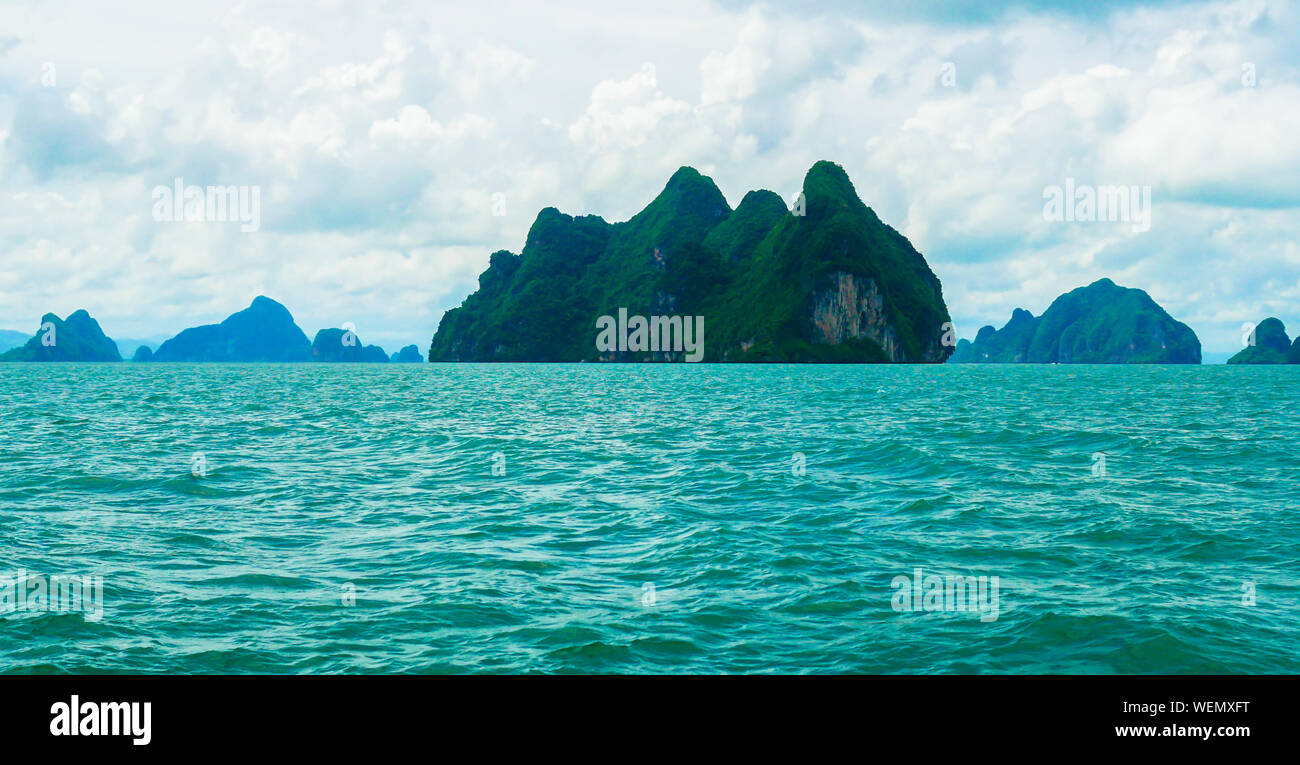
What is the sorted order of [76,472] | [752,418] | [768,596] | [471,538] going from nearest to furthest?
1. [768,596]
2. [471,538]
3. [76,472]
4. [752,418]

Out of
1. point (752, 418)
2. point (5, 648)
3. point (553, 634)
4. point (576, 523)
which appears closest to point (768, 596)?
point (553, 634)

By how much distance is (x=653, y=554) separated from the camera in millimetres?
16531

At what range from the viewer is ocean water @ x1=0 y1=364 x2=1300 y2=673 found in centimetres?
1124

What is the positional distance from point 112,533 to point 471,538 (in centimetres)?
762

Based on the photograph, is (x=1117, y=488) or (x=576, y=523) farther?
(x=1117, y=488)

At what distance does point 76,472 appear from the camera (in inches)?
1068

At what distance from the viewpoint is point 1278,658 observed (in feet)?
36.5

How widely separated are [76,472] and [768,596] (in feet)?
78.5

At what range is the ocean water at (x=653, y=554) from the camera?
11.2 meters

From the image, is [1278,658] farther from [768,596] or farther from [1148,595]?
[768,596]
